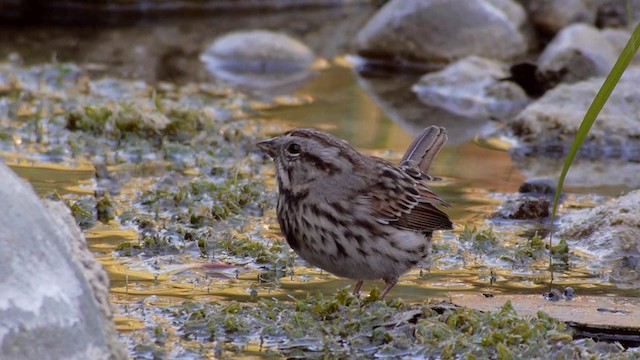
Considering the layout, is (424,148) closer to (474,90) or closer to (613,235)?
(613,235)

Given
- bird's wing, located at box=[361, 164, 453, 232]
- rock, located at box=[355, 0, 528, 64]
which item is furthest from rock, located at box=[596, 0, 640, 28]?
bird's wing, located at box=[361, 164, 453, 232]

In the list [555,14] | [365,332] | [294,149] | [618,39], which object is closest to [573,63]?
[618,39]

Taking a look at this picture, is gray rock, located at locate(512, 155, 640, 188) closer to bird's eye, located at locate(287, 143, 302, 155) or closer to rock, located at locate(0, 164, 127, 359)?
bird's eye, located at locate(287, 143, 302, 155)

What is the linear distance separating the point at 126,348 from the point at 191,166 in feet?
13.4

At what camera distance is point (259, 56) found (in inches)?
552

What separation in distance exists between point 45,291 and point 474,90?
895 centimetres

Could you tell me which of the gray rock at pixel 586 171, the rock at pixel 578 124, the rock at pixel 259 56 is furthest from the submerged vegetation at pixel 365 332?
the rock at pixel 259 56

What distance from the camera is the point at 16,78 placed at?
1166 centimetres

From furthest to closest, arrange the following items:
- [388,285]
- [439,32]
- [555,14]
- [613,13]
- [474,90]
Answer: [613,13], [555,14], [439,32], [474,90], [388,285]

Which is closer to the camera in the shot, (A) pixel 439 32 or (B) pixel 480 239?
(B) pixel 480 239

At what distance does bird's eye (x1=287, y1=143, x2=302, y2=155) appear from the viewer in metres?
6.36

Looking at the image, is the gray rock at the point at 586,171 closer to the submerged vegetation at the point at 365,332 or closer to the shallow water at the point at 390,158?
the shallow water at the point at 390,158

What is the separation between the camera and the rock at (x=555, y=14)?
15.5 metres

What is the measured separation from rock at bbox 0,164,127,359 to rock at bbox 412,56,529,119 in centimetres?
784
